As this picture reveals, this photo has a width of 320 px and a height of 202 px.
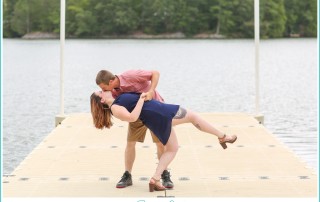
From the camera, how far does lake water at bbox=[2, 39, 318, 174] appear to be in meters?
14.3

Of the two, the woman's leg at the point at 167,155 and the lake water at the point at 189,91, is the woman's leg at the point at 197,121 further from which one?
the lake water at the point at 189,91

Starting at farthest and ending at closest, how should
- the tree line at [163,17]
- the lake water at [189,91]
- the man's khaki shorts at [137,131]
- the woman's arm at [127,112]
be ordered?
1. the tree line at [163,17]
2. the lake water at [189,91]
3. the man's khaki shorts at [137,131]
4. the woman's arm at [127,112]

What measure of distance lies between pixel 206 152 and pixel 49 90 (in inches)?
743

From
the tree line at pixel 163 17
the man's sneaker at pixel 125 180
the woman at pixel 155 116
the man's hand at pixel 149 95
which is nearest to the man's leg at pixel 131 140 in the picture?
the man's sneaker at pixel 125 180

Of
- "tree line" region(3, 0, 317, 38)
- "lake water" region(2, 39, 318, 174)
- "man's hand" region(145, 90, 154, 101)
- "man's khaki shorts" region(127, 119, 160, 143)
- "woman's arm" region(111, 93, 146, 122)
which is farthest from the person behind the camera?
"tree line" region(3, 0, 317, 38)

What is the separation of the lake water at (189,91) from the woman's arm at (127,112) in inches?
159

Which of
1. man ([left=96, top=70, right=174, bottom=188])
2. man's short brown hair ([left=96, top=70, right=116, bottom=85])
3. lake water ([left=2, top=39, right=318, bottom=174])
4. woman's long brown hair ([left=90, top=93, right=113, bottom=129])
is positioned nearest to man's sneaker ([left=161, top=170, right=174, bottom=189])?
man ([left=96, top=70, right=174, bottom=188])

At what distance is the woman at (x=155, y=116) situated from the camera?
634cm

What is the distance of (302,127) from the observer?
1558 centimetres

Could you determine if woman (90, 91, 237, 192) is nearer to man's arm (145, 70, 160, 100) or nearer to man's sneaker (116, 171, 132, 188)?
man's arm (145, 70, 160, 100)

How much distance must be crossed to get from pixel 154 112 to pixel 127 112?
249 mm

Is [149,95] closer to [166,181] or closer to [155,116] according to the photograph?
[155,116]

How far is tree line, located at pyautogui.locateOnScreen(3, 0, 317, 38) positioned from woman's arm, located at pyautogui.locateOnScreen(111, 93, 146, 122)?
7935 centimetres
